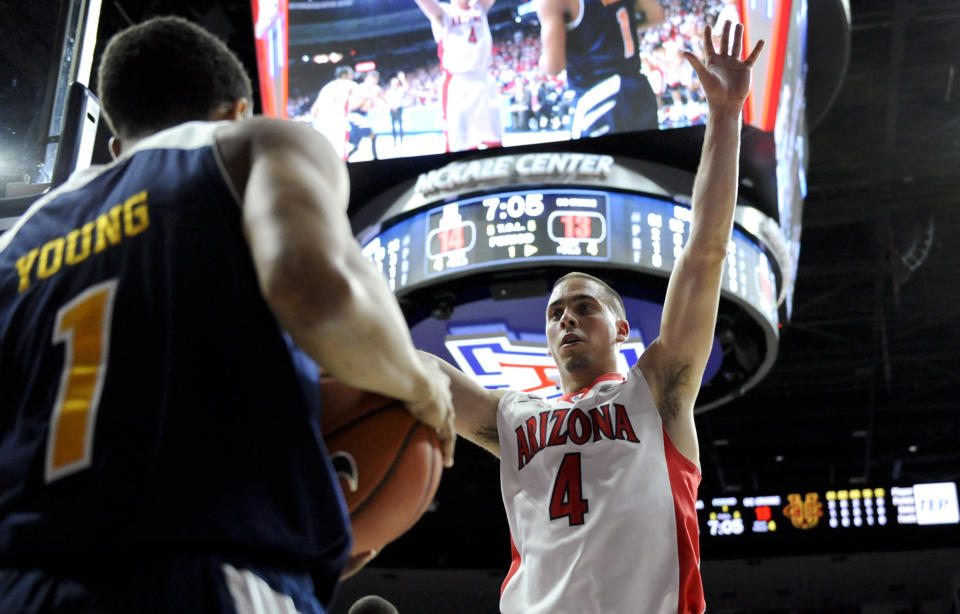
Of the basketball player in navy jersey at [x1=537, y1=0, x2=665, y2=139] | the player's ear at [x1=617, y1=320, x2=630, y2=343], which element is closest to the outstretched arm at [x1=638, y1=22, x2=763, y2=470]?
the player's ear at [x1=617, y1=320, x2=630, y2=343]

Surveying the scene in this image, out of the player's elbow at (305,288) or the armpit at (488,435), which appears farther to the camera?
the armpit at (488,435)

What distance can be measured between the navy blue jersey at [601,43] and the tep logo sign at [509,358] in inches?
72.0

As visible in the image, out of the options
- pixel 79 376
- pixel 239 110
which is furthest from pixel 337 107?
pixel 79 376

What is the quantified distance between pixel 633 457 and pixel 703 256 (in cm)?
60

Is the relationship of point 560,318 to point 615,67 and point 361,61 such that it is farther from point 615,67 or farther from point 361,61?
point 361,61

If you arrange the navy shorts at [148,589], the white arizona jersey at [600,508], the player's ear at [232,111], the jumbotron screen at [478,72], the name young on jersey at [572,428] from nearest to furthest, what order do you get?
the navy shorts at [148,589], the player's ear at [232,111], the white arizona jersey at [600,508], the name young on jersey at [572,428], the jumbotron screen at [478,72]

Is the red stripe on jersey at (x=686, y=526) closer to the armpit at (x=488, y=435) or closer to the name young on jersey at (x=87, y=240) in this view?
the armpit at (x=488, y=435)

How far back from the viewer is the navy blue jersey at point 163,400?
1271 mm

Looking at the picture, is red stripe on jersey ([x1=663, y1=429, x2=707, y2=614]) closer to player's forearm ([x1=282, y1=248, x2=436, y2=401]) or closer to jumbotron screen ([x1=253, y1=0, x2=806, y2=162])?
player's forearm ([x1=282, y1=248, x2=436, y2=401])

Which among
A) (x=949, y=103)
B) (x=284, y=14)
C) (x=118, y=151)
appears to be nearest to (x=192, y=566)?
(x=118, y=151)

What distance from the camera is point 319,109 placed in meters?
7.16

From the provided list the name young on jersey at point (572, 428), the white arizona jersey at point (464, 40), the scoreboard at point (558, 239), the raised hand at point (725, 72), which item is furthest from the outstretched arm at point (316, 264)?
the white arizona jersey at point (464, 40)

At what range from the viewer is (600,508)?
288 centimetres

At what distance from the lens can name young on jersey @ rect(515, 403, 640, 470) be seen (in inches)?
119
